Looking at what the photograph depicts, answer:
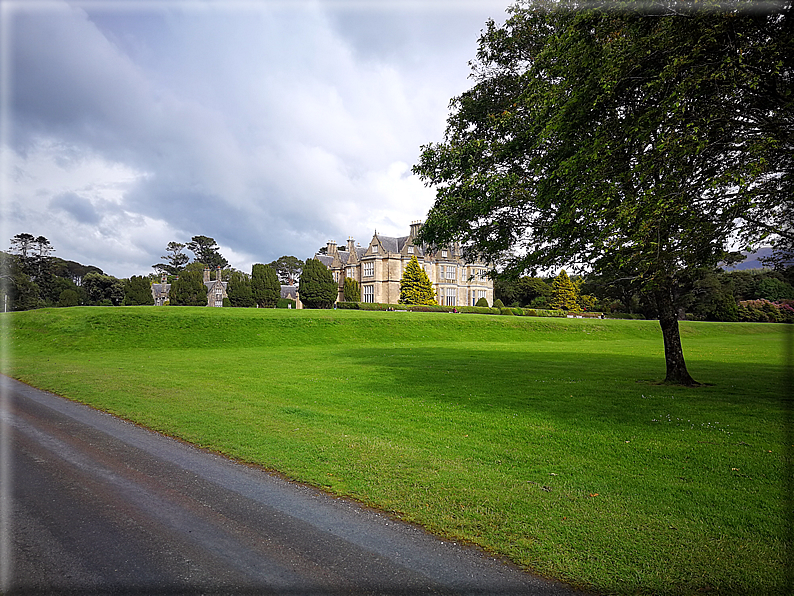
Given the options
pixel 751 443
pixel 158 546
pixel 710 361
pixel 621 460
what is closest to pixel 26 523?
pixel 158 546

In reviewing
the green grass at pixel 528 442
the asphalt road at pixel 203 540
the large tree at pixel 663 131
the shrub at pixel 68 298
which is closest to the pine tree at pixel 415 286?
the shrub at pixel 68 298

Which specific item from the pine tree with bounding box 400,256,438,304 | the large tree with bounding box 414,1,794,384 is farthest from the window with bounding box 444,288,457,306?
the large tree with bounding box 414,1,794,384

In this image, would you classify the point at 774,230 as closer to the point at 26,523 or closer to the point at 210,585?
the point at 210,585

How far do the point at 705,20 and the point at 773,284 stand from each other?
75178mm

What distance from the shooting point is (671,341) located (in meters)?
14.8

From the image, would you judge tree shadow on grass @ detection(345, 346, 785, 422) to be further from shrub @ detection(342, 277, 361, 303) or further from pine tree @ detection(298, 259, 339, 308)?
shrub @ detection(342, 277, 361, 303)

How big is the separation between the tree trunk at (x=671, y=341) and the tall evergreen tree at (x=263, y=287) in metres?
50.7

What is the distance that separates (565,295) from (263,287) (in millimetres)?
47287

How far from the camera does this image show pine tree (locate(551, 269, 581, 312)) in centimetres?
7856

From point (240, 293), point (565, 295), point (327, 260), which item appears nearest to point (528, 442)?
point (240, 293)

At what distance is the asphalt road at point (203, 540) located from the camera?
3.80m

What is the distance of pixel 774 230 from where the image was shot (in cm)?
824

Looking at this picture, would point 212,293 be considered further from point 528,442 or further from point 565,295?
point 528,442

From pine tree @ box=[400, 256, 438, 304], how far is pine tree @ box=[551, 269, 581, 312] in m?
21.8
